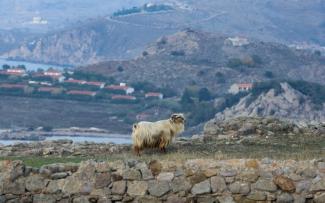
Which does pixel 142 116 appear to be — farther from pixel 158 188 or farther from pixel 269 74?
pixel 158 188

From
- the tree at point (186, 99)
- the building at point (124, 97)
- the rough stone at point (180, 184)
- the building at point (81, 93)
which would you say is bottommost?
the building at point (124, 97)

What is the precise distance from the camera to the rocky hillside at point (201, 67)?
6860 inches

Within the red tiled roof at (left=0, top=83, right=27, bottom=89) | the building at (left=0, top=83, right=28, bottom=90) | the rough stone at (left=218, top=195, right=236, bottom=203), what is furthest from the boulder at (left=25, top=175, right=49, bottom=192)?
the red tiled roof at (left=0, top=83, right=27, bottom=89)

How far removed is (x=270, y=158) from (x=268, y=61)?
543 ft

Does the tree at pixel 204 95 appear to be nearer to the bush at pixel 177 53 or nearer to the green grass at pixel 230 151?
the bush at pixel 177 53

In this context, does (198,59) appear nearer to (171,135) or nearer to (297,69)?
(297,69)

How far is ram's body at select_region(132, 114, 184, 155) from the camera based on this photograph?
28547 mm

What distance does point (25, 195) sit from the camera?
2427 cm

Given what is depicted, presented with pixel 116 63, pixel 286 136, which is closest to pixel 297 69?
pixel 116 63

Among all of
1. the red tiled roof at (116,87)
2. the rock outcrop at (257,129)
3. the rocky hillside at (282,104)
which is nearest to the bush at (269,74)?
the red tiled roof at (116,87)

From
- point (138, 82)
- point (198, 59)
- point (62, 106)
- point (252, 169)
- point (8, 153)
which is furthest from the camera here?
point (198, 59)

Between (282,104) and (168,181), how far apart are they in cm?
8758

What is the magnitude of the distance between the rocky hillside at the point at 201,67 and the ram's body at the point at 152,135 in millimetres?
136173

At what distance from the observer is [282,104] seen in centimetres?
11100
